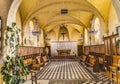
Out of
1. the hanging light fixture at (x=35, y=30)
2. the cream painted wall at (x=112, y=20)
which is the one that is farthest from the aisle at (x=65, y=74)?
the cream painted wall at (x=112, y=20)

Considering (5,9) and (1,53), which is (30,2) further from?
(1,53)

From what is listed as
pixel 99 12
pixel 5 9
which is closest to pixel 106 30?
pixel 99 12

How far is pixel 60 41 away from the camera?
27.8 metres

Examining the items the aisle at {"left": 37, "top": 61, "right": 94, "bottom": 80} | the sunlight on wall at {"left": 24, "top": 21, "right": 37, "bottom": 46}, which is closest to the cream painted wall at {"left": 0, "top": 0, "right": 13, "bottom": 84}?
the aisle at {"left": 37, "top": 61, "right": 94, "bottom": 80}

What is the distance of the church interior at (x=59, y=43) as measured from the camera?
Answer: 4.98 meters

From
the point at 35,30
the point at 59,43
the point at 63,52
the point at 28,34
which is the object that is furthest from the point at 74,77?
the point at 59,43

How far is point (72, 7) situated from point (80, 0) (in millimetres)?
2246

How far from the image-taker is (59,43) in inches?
1092

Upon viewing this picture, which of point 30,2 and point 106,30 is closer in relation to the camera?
point 30,2

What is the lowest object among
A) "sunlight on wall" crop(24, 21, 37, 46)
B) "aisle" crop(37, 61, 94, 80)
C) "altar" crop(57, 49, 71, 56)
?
"aisle" crop(37, 61, 94, 80)

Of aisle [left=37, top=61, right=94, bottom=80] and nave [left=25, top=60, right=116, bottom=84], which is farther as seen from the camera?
aisle [left=37, top=61, right=94, bottom=80]

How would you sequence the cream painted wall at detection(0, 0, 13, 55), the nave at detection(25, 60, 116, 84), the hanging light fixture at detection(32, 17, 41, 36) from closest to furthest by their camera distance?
1. the cream painted wall at detection(0, 0, 13, 55)
2. the nave at detection(25, 60, 116, 84)
3. the hanging light fixture at detection(32, 17, 41, 36)

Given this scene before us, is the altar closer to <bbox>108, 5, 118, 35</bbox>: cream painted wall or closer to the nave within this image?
the nave

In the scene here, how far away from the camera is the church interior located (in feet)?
16.3
